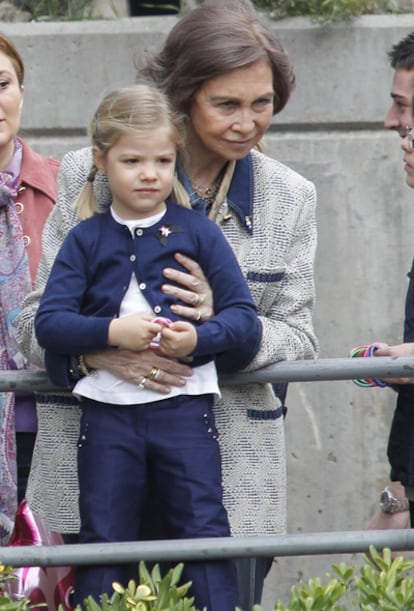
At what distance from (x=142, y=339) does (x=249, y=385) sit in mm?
356

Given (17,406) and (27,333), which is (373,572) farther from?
(17,406)

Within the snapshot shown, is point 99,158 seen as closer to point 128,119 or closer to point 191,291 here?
point 128,119

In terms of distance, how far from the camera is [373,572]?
244 cm

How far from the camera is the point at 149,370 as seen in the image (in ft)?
9.61

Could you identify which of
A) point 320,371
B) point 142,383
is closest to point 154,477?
point 142,383

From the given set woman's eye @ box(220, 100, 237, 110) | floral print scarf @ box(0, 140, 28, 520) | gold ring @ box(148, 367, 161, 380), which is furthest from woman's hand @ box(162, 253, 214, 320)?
floral print scarf @ box(0, 140, 28, 520)

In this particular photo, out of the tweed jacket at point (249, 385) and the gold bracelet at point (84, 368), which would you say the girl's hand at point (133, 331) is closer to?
the gold bracelet at point (84, 368)

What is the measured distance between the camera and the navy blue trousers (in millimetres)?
2918

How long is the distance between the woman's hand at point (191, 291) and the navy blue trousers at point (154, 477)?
17cm

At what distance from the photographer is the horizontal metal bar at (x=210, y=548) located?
2.68 metres

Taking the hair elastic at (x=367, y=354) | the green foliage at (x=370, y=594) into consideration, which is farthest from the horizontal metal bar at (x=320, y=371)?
the hair elastic at (x=367, y=354)

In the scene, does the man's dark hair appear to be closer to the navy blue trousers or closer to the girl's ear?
the girl's ear

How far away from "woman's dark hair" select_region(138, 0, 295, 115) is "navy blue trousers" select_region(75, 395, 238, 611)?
699mm

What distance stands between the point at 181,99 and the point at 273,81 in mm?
207
